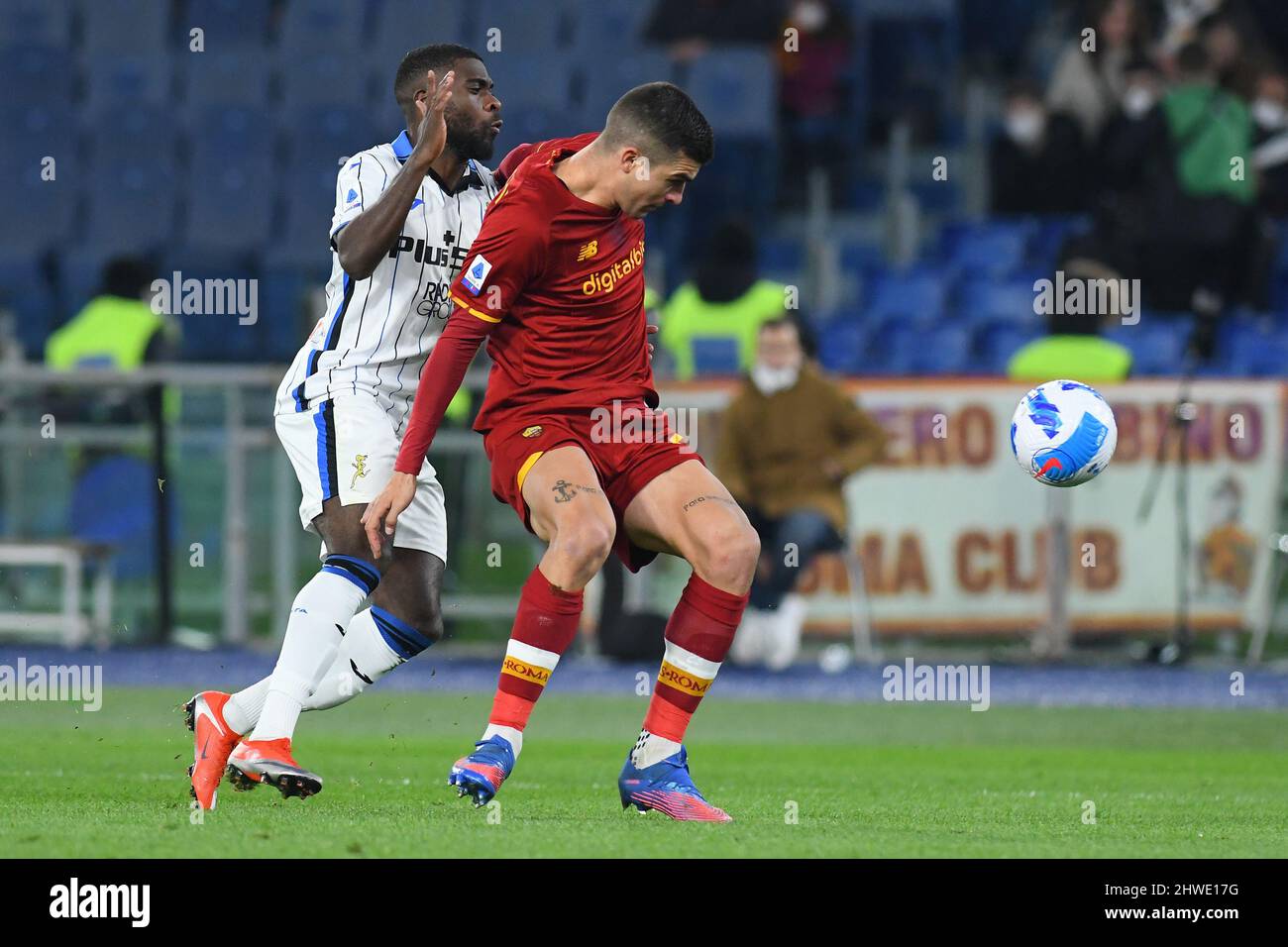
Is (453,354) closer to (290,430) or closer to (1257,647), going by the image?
(290,430)

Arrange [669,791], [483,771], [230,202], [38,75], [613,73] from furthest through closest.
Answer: [38,75]
[613,73]
[230,202]
[669,791]
[483,771]

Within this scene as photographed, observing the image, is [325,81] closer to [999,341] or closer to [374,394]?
[999,341]

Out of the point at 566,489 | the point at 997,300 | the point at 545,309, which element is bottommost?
the point at 566,489

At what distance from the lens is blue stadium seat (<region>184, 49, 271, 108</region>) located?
19531 mm

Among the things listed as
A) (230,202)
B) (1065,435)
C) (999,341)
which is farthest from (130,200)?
(1065,435)

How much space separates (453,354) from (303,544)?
300 inches

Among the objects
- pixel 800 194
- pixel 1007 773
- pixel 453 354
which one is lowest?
pixel 1007 773

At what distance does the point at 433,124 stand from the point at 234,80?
43.8 feet

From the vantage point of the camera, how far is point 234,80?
19.6 metres

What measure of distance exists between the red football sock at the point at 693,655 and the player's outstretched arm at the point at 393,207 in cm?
136

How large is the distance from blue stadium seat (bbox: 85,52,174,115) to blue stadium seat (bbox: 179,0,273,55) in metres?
0.31
